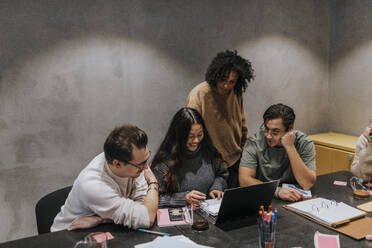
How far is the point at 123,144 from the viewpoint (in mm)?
1654

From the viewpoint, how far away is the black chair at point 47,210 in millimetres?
1879

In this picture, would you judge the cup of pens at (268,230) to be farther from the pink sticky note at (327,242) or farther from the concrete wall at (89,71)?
the concrete wall at (89,71)

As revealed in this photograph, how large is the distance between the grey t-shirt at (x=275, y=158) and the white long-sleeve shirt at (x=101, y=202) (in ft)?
3.19

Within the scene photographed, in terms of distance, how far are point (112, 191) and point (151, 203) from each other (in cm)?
23

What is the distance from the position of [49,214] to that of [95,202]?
0.46 meters

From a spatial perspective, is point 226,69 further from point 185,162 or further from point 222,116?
point 185,162

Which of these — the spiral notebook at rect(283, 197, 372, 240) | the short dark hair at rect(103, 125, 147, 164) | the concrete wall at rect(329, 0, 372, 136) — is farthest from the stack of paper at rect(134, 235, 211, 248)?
the concrete wall at rect(329, 0, 372, 136)

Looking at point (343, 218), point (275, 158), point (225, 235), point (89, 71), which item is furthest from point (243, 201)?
point (89, 71)

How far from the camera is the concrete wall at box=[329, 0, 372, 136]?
3873 mm

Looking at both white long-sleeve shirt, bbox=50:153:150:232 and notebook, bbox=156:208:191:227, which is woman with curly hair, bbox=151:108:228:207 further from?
white long-sleeve shirt, bbox=50:153:150:232

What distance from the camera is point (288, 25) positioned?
12.8 feet

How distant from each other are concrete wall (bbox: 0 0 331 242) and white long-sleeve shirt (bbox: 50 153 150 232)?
1.21m

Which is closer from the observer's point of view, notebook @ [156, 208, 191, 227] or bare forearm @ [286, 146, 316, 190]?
notebook @ [156, 208, 191, 227]

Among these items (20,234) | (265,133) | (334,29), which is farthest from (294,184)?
(334,29)
